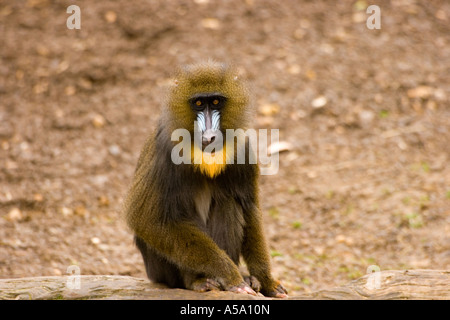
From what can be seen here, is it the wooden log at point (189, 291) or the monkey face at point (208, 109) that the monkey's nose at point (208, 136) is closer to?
the monkey face at point (208, 109)

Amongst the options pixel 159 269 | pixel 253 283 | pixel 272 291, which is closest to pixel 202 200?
pixel 159 269

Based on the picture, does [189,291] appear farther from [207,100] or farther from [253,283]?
[207,100]

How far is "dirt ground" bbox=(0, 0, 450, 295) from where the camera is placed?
659 centimetres

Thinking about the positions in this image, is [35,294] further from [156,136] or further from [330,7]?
[330,7]

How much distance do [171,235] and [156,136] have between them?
0.72 metres

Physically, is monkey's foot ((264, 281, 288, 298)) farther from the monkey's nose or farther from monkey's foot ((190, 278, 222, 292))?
the monkey's nose

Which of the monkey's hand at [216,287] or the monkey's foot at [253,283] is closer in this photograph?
the monkey's hand at [216,287]

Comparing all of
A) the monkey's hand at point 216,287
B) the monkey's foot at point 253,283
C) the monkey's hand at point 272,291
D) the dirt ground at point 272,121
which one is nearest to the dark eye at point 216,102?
the monkey's hand at point 216,287

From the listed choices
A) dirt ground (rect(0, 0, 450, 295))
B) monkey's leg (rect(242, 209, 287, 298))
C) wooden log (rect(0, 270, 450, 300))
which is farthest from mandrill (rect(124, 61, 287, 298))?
dirt ground (rect(0, 0, 450, 295))

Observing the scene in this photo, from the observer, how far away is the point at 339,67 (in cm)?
951

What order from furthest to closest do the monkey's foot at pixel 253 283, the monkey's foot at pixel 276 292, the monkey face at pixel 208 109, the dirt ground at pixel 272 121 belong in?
the dirt ground at pixel 272 121 < the monkey's foot at pixel 276 292 < the monkey's foot at pixel 253 283 < the monkey face at pixel 208 109

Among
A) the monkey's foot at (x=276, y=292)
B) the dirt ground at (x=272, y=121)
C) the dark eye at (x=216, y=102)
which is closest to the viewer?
the dark eye at (x=216, y=102)

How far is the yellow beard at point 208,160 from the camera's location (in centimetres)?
410
